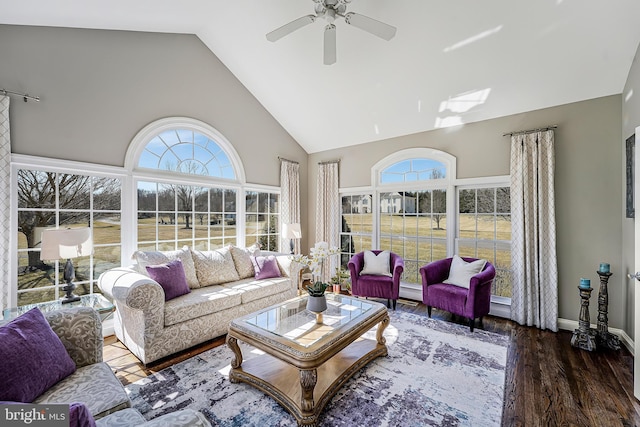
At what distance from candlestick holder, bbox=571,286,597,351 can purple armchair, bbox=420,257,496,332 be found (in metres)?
0.82

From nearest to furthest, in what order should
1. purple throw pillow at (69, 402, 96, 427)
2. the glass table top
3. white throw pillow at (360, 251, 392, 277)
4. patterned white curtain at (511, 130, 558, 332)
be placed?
purple throw pillow at (69, 402, 96, 427)
the glass table top
patterned white curtain at (511, 130, 558, 332)
white throw pillow at (360, 251, 392, 277)

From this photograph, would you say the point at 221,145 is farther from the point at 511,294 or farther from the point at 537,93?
the point at 511,294

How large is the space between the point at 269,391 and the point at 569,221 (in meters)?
3.84

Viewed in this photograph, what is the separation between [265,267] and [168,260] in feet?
4.01

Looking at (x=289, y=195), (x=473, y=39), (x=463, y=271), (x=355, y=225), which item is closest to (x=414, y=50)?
(x=473, y=39)

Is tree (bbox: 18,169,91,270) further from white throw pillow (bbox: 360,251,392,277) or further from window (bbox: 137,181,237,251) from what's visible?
white throw pillow (bbox: 360,251,392,277)

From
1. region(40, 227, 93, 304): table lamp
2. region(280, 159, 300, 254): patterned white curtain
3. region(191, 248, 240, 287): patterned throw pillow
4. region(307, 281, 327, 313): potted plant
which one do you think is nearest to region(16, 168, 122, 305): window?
region(40, 227, 93, 304): table lamp

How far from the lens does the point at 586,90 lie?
322 cm

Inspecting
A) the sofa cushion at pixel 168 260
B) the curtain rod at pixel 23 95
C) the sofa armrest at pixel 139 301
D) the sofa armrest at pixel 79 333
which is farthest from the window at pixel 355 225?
the curtain rod at pixel 23 95

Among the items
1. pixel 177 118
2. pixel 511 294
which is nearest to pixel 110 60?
pixel 177 118

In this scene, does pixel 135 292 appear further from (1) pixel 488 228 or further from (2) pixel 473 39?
(1) pixel 488 228

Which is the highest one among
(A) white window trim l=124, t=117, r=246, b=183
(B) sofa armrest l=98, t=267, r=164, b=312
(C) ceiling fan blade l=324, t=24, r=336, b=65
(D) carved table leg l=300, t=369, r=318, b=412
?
(C) ceiling fan blade l=324, t=24, r=336, b=65

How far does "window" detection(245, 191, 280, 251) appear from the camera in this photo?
4914 millimetres

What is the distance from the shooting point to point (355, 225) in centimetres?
541
